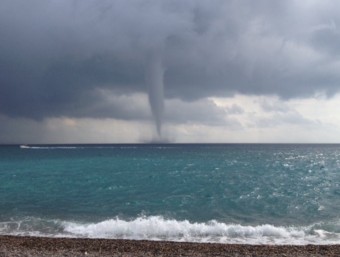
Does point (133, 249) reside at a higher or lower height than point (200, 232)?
higher

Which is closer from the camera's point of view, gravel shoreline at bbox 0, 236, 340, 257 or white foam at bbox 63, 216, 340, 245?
gravel shoreline at bbox 0, 236, 340, 257

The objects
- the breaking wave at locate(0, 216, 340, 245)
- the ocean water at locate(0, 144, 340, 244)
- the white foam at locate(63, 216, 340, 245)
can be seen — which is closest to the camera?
the white foam at locate(63, 216, 340, 245)

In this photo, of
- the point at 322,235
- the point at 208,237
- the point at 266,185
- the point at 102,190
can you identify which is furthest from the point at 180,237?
the point at 266,185

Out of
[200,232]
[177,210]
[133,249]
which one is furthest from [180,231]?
[177,210]

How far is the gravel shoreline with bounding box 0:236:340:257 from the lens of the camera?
18.4 meters

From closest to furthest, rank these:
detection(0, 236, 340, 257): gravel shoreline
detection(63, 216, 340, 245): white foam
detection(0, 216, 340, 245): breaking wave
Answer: detection(0, 236, 340, 257): gravel shoreline
detection(63, 216, 340, 245): white foam
detection(0, 216, 340, 245): breaking wave

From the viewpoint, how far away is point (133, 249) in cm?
1984

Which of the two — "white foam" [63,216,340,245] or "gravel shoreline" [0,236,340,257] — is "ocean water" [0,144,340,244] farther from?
"gravel shoreline" [0,236,340,257]

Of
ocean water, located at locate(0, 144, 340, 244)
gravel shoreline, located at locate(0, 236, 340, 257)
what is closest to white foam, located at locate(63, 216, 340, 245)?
ocean water, located at locate(0, 144, 340, 244)

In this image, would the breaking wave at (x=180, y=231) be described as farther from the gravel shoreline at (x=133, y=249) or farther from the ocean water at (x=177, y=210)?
the gravel shoreline at (x=133, y=249)

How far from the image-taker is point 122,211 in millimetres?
32625

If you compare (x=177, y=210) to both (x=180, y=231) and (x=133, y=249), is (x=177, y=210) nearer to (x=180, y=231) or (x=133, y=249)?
(x=180, y=231)

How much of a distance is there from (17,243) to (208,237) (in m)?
11.1

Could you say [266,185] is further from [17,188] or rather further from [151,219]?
[17,188]
